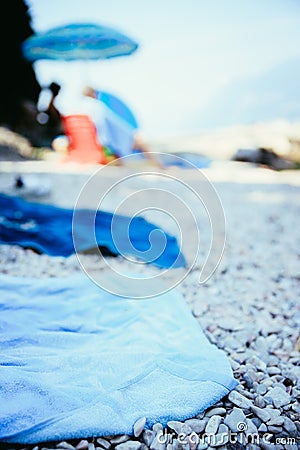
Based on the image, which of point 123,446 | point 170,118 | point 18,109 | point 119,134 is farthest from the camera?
point 170,118

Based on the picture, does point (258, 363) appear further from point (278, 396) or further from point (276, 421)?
point (276, 421)

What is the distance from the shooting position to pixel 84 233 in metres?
2.28

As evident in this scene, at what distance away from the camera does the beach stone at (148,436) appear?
857 millimetres

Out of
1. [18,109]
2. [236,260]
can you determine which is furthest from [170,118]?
[236,260]

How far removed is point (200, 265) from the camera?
80.9 inches

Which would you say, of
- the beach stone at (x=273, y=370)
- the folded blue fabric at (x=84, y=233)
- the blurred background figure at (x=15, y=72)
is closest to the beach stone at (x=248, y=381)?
the beach stone at (x=273, y=370)

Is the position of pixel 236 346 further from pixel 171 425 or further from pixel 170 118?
pixel 170 118

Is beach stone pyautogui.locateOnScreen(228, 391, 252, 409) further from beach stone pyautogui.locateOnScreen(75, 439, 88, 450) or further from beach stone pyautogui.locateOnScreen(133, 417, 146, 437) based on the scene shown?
beach stone pyautogui.locateOnScreen(75, 439, 88, 450)

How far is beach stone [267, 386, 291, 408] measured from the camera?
1021 mm

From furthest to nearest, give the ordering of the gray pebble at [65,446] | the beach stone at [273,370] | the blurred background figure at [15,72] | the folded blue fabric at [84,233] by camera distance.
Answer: the blurred background figure at [15,72]
the folded blue fabric at [84,233]
the beach stone at [273,370]
the gray pebble at [65,446]

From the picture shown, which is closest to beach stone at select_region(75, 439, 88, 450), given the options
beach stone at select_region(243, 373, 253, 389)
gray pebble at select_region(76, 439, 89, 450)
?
gray pebble at select_region(76, 439, 89, 450)

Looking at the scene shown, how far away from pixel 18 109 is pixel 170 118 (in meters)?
20.9

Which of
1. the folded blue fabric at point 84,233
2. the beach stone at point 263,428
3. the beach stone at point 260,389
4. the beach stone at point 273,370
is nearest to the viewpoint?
the beach stone at point 263,428

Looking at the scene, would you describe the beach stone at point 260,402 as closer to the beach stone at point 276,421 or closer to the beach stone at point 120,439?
the beach stone at point 276,421
